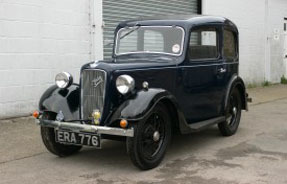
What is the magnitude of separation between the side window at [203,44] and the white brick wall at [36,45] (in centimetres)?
345

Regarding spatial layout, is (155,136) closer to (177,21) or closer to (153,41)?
(153,41)

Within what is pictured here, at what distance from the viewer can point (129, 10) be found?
33.0ft

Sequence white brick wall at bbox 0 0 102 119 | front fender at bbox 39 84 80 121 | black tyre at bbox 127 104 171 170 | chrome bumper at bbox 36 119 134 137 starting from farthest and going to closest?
1. white brick wall at bbox 0 0 102 119
2. front fender at bbox 39 84 80 121
3. black tyre at bbox 127 104 171 170
4. chrome bumper at bbox 36 119 134 137

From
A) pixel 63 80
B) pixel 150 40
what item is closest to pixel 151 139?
pixel 63 80

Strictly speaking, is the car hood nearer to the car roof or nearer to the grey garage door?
the car roof

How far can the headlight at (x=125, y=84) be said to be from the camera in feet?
15.1

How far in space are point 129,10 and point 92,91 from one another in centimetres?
553

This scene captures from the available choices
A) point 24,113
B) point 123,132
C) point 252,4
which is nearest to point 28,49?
point 24,113

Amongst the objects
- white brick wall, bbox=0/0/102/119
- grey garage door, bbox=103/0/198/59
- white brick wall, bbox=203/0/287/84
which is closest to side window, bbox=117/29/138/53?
white brick wall, bbox=0/0/102/119

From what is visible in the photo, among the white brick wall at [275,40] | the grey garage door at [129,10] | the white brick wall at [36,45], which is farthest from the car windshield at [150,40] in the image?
the white brick wall at [275,40]

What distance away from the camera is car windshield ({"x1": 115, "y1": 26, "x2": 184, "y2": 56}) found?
5645 millimetres

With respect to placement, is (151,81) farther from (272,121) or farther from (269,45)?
(269,45)

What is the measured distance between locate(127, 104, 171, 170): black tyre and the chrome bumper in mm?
Answer: 119

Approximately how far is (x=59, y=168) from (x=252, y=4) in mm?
11842
